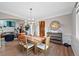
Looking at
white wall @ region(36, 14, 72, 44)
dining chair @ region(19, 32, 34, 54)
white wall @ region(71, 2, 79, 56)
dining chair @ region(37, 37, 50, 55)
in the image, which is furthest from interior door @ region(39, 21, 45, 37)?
white wall @ region(71, 2, 79, 56)

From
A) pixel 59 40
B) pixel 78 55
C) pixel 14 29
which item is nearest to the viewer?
pixel 78 55

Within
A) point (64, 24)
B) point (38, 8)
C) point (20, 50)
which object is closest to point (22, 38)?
point (20, 50)

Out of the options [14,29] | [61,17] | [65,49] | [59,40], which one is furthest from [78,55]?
[14,29]

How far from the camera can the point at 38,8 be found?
247cm

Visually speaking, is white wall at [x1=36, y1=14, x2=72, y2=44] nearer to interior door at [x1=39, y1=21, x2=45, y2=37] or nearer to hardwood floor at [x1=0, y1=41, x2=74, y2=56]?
interior door at [x1=39, y1=21, x2=45, y2=37]

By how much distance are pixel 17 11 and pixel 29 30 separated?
0.54m

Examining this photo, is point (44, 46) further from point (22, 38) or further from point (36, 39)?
point (22, 38)

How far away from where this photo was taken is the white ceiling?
2.36 meters

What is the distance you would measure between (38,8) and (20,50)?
1.11 metres

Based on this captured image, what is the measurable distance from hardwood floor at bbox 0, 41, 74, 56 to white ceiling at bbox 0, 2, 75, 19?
73 centimetres

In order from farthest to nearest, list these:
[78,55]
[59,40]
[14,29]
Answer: [59,40] < [14,29] < [78,55]

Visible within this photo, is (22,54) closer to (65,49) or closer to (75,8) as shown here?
(65,49)

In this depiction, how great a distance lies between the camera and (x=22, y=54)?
8.09ft

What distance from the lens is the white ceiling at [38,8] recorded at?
2357mm
